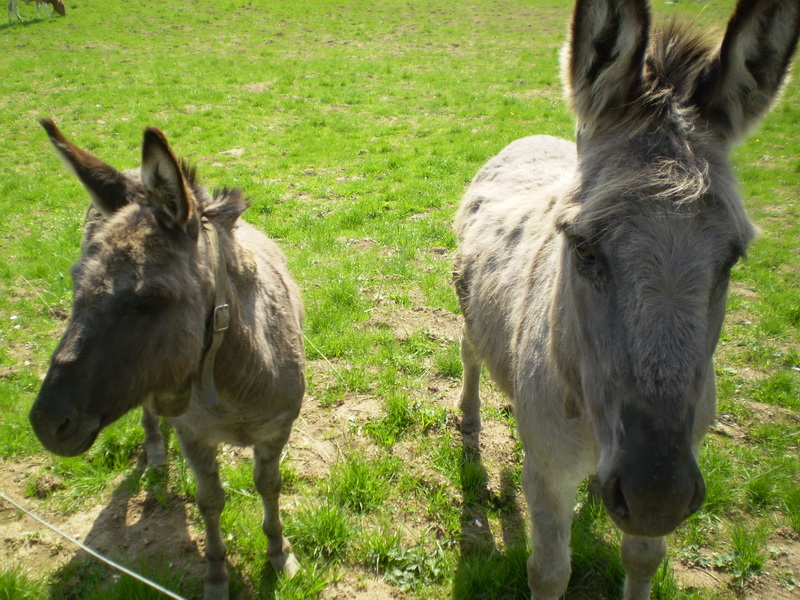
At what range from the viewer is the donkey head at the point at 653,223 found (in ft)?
4.72

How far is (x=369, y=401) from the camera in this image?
438cm

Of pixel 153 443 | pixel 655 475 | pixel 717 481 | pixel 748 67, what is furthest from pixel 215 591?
pixel 748 67

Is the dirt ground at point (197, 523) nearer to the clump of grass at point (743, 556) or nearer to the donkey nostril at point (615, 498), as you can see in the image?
the clump of grass at point (743, 556)

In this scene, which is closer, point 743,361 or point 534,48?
point 743,361

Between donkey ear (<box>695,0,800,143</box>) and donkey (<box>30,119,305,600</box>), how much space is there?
2114 millimetres

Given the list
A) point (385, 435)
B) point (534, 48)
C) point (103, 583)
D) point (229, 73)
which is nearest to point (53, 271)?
point (103, 583)

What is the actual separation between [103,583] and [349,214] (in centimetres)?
552

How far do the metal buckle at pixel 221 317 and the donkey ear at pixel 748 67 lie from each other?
218 centimetres

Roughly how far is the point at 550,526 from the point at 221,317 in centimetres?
196

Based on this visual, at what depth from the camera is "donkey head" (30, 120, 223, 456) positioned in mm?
1933

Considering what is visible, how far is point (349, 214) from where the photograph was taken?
7430mm

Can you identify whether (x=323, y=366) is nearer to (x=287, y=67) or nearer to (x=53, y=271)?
(x=53, y=271)

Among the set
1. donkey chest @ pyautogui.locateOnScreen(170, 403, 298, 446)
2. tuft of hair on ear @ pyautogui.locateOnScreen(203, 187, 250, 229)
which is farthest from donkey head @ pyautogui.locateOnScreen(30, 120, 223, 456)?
donkey chest @ pyautogui.locateOnScreen(170, 403, 298, 446)

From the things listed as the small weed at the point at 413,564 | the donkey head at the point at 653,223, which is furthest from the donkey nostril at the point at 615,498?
the small weed at the point at 413,564
